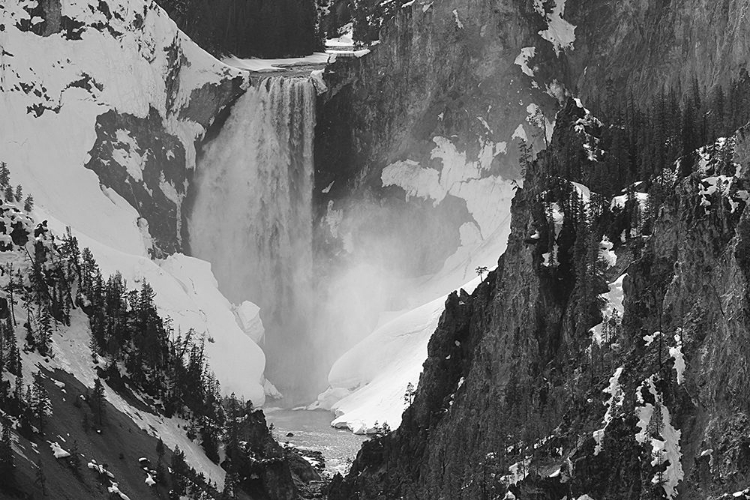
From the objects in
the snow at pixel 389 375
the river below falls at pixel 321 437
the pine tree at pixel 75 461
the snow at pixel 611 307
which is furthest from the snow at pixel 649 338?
the snow at pixel 389 375

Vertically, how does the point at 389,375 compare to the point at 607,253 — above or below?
above

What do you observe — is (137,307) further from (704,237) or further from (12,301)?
(704,237)

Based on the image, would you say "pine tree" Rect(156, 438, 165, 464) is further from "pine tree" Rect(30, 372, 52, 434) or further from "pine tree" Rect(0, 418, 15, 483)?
"pine tree" Rect(0, 418, 15, 483)

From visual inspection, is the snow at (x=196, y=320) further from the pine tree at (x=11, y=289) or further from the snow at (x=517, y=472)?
the snow at (x=517, y=472)

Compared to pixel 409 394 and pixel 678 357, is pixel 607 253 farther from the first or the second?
pixel 409 394

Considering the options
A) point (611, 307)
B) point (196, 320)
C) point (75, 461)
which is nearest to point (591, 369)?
point (611, 307)

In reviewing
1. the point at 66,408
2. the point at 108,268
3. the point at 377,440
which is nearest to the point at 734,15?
the point at 377,440
